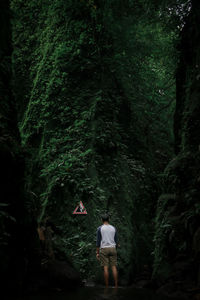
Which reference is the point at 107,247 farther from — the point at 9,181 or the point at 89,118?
the point at 89,118

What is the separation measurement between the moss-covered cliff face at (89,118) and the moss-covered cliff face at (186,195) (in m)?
2.66

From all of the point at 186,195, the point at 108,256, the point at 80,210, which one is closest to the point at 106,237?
the point at 108,256

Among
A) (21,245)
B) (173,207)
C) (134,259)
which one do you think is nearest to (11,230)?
(21,245)

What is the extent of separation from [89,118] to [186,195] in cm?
661

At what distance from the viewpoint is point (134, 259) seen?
1227cm

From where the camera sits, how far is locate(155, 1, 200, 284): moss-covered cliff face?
24.0 feet

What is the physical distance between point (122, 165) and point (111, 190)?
1.34 m

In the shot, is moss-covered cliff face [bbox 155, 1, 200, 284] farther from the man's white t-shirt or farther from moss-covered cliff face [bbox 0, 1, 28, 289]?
moss-covered cliff face [bbox 0, 1, 28, 289]

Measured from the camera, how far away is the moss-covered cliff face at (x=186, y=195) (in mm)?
7324

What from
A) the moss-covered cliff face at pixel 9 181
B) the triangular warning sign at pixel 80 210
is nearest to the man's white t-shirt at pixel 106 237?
the moss-covered cliff face at pixel 9 181

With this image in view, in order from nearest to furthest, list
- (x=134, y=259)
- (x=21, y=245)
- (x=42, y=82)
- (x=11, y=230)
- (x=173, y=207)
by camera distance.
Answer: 1. (x=11, y=230)
2. (x=21, y=245)
3. (x=173, y=207)
4. (x=134, y=259)
5. (x=42, y=82)

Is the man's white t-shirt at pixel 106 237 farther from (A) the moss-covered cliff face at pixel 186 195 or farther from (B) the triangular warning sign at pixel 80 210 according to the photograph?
(B) the triangular warning sign at pixel 80 210

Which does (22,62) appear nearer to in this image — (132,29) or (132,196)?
(132,29)

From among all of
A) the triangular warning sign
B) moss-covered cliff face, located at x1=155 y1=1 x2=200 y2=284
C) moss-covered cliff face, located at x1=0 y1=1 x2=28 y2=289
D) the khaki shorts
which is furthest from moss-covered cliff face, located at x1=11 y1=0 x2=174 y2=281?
moss-covered cliff face, located at x1=0 y1=1 x2=28 y2=289
